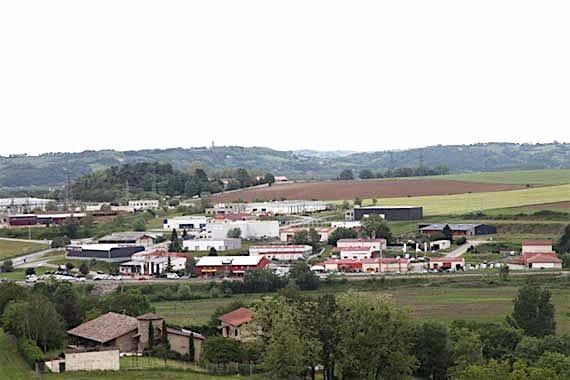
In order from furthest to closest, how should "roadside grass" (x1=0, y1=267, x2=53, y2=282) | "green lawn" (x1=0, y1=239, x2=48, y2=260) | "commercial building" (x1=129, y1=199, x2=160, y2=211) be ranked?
"commercial building" (x1=129, y1=199, x2=160, y2=211)
"green lawn" (x1=0, y1=239, x2=48, y2=260)
"roadside grass" (x1=0, y1=267, x2=53, y2=282)

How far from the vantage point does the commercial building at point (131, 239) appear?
5487cm

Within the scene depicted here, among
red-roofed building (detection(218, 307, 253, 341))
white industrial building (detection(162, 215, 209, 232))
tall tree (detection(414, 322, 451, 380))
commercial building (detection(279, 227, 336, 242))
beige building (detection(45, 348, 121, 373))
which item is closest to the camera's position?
beige building (detection(45, 348, 121, 373))

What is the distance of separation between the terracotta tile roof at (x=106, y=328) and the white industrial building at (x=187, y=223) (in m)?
35.4

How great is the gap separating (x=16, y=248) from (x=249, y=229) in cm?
1398

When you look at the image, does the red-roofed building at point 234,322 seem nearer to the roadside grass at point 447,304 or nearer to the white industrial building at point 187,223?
the roadside grass at point 447,304

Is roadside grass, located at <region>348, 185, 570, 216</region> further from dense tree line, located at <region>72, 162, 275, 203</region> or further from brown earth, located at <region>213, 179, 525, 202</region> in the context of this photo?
dense tree line, located at <region>72, 162, 275, 203</region>

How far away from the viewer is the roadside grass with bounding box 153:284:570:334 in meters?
30.2

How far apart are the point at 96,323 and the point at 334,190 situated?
58354mm

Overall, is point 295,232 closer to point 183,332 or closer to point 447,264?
point 447,264

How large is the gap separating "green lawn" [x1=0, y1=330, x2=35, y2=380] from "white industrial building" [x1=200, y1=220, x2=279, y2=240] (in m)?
31.7

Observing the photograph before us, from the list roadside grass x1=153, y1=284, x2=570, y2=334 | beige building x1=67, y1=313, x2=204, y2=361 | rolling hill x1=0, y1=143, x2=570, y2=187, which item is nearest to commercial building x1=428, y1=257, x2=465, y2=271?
roadside grass x1=153, y1=284, x2=570, y2=334

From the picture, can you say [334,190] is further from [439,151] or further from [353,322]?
[439,151]

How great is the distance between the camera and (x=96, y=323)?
26297 mm

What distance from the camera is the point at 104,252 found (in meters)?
49.9
